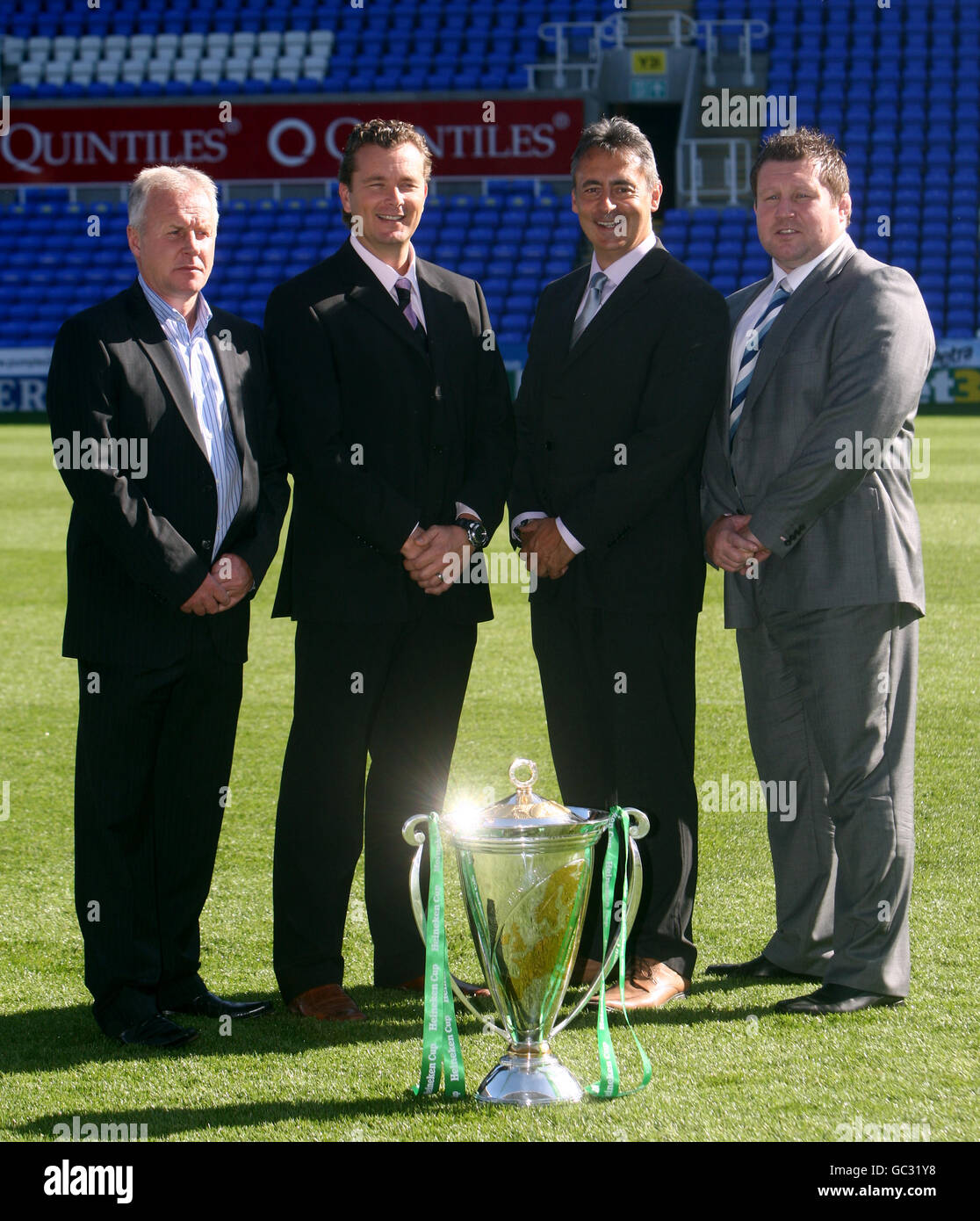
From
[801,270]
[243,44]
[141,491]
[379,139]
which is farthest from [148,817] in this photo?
[243,44]

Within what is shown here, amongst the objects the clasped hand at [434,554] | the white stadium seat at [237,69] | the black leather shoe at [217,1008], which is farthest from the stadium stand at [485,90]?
the black leather shoe at [217,1008]

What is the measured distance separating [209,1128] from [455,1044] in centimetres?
46

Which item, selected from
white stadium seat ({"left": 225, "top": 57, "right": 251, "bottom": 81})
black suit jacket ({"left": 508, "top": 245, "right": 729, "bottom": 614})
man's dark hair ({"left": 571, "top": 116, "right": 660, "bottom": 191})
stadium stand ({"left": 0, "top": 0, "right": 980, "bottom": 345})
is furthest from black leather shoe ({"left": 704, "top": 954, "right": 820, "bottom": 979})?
white stadium seat ({"left": 225, "top": 57, "right": 251, "bottom": 81})

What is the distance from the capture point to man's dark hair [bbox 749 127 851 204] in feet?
11.0

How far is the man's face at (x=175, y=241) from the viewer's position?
3.15 metres

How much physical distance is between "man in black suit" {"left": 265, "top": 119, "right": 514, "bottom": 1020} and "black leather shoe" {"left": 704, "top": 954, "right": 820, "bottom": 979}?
2.29ft

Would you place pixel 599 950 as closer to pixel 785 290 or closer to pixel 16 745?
pixel 785 290

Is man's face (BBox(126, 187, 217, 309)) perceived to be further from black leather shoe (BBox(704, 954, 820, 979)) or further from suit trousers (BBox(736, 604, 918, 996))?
black leather shoe (BBox(704, 954, 820, 979))

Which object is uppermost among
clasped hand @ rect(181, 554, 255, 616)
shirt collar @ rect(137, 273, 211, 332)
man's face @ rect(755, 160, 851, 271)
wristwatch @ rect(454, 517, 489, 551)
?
man's face @ rect(755, 160, 851, 271)

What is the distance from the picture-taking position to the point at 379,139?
10.9ft

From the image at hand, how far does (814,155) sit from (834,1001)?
5.99ft

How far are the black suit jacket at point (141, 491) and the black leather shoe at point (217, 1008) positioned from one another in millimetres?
744

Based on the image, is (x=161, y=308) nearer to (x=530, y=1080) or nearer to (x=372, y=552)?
(x=372, y=552)
